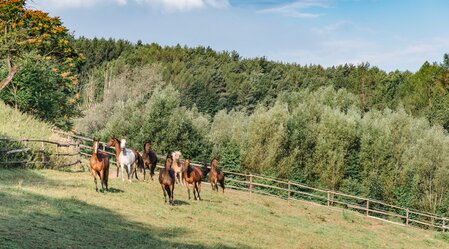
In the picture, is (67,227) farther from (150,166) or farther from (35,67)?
(35,67)

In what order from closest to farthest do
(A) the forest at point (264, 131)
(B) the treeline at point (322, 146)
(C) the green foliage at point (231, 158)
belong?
1. (A) the forest at point (264, 131)
2. (B) the treeline at point (322, 146)
3. (C) the green foliage at point (231, 158)

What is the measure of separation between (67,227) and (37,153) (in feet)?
48.2

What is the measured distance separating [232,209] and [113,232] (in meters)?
10.2

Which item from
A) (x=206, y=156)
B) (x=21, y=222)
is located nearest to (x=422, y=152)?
(x=206, y=156)

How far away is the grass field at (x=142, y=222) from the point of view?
565 inches

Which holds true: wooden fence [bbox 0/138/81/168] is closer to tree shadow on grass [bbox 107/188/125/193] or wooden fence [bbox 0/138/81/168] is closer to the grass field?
the grass field

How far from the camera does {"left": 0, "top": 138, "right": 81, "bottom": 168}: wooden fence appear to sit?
88.2 ft

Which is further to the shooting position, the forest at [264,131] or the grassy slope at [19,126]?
the forest at [264,131]

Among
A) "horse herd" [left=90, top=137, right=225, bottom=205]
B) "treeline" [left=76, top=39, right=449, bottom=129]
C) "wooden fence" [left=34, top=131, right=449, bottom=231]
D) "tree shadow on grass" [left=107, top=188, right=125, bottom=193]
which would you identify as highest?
"treeline" [left=76, top=39, right=449, bottom=129]

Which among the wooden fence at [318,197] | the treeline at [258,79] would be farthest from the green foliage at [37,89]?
the treeline at [258,79]

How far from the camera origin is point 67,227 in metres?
14.9

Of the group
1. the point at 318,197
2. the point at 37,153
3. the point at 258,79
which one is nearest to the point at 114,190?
the point at 37,153

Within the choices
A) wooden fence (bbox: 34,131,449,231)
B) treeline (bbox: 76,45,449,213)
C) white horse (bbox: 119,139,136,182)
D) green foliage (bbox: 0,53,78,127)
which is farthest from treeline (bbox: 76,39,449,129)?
white horse (bbox: 119,139,136,182)

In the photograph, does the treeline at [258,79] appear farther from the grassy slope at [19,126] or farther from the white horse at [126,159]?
the white horse at [126,159]
